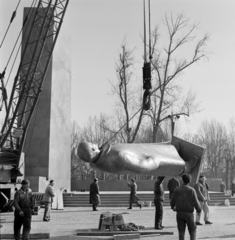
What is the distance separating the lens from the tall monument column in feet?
100

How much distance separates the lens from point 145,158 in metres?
7.55

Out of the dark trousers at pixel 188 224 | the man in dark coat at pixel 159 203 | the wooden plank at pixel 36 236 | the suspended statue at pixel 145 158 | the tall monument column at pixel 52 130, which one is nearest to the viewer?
the suspended statue at pixel 145 158

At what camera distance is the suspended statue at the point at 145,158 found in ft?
23.8

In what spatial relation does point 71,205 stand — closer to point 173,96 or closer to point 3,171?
point 3,171

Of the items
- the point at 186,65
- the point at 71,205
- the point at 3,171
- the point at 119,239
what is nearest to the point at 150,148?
the point at 119,239

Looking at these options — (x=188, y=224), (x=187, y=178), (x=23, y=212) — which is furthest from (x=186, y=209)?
(x=23, y=212)

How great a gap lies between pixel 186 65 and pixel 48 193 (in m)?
24.8

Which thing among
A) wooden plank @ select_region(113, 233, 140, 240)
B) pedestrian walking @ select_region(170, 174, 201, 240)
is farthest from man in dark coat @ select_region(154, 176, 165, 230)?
pedestrian walking @ select_region(170, 174, 201, 240)

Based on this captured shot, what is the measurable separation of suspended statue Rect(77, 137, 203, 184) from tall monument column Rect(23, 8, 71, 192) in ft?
69.0

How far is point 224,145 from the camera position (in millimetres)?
57562

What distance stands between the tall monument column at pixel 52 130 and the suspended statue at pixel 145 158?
21.0 meters

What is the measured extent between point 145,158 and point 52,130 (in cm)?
2416

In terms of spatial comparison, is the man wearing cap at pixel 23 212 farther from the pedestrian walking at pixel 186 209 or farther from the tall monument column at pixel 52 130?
the tall monument column at pixel 52 130

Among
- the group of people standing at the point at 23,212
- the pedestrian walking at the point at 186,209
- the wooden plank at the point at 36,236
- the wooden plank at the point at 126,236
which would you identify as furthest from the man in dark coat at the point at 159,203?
the group of people standing at the point at 23,212
